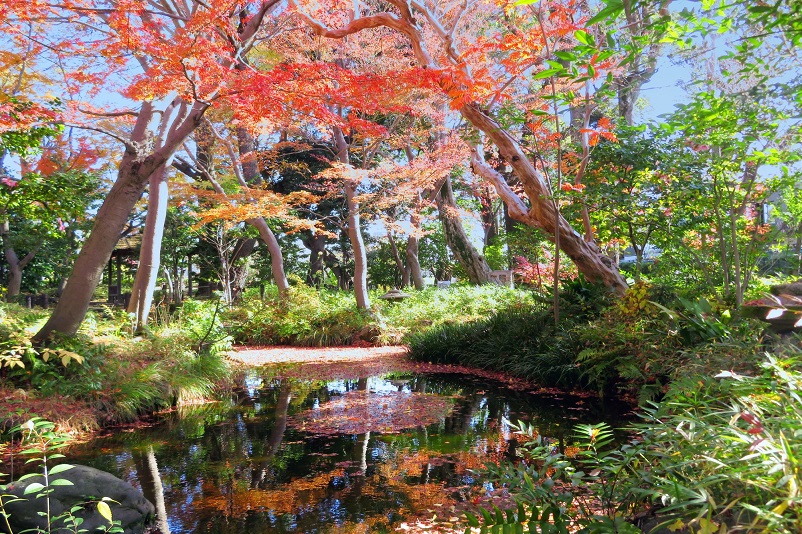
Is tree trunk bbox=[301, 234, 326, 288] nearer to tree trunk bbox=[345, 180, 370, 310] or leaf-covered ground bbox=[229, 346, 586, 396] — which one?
tree trunk bbox=[345, 180, 370, 310]

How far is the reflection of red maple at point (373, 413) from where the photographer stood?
16.8 feet

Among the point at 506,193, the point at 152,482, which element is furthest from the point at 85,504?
the point at 506,193

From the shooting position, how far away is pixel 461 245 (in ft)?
47.9

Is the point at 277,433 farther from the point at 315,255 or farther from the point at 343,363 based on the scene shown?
the point at 315,255

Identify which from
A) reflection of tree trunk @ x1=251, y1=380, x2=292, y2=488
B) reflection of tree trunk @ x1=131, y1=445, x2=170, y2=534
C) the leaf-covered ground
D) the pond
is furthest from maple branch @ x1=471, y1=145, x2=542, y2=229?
reflection of tree trunk @ x1=131, y1=445, x2=170, y2=534

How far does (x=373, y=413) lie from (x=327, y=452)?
4.39 ft

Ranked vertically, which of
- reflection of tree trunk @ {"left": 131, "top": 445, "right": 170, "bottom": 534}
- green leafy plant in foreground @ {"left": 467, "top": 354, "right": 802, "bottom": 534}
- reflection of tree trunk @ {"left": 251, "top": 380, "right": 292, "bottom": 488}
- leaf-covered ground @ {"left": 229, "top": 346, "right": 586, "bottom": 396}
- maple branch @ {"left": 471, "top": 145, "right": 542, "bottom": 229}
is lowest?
reflection of tree trunk @ {"left": 131, "top": 445, "right": 170, "bottom": 534}

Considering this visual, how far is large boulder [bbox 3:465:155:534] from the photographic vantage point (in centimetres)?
271

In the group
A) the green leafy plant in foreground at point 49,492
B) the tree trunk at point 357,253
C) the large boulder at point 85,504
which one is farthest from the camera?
the tree trunk at point 357,253

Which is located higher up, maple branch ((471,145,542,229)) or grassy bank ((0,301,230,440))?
maple branch ((471,145,542,229))

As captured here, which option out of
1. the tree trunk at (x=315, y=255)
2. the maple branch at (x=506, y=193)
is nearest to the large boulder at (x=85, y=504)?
the maple branch at (x=506, y=193)

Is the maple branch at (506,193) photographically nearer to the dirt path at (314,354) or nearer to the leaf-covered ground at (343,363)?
the leaf-covered ground at (343,363)

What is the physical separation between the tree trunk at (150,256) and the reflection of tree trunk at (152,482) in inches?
145

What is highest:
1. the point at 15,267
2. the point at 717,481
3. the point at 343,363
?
the point at 15,267
